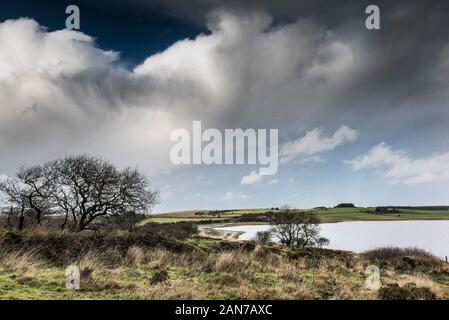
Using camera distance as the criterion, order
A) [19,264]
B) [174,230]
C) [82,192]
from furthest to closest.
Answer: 1. [174,230]
2. [82,192]
3. [19,264]

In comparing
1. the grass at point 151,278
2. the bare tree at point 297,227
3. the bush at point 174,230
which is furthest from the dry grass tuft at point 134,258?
the bare tree at point 297,227

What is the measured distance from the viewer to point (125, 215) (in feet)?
118

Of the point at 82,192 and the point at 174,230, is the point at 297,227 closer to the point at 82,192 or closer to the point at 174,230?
the point at 174,230

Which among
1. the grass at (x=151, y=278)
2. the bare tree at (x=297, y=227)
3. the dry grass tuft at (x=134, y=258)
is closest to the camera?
the grass at (x=151, y=278)

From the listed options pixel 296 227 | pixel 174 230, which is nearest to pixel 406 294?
pixel 174 230

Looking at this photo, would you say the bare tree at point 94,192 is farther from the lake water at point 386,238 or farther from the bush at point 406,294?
the lake water at point 386,238

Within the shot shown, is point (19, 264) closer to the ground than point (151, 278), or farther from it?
farther from it

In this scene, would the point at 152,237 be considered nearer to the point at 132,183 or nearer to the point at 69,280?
the point at 69,280

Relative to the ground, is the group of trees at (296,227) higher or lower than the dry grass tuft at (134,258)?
lower

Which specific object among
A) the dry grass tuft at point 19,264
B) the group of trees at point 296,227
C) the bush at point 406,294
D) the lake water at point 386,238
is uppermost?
the dry grass tuft at point 19,264
